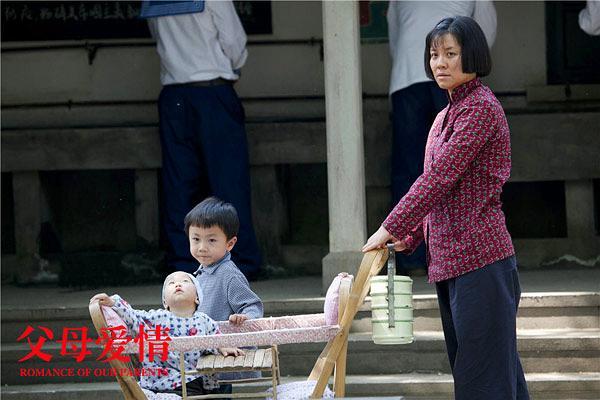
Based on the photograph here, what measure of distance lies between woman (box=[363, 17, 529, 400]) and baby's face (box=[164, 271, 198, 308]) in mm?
669

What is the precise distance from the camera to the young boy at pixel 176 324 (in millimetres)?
4859

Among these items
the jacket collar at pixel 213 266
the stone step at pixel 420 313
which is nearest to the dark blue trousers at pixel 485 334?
the jacket collar at pixel 213 266

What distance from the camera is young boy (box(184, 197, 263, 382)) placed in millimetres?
5348

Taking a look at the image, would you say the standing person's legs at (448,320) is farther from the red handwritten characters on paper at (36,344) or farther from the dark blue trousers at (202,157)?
the dark blue trousers at (202,157)

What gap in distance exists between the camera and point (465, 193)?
4.93 metres

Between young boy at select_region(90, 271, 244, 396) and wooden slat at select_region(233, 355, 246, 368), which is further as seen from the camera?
young boy at select_region(90, 271, 244, 396)

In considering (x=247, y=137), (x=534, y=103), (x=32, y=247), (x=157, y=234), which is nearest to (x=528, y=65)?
(x=534, y=103)

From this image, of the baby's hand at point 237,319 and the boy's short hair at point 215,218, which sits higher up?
the boy's short hair at point 215,218

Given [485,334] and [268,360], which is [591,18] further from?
[268,360]

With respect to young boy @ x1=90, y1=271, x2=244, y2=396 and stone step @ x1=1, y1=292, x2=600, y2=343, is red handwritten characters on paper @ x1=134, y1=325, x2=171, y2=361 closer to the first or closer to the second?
young boy @ x1=90, y1=271, x2=244, y2=396

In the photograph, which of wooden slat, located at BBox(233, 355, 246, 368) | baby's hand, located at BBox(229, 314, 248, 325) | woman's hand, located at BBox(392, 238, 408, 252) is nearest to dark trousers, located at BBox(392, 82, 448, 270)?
woman's hand, located at BBox(392, 238, 408, 252)

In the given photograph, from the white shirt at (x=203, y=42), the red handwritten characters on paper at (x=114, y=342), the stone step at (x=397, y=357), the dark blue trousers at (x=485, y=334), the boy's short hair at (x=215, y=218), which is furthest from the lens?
the white shirt at (x=203, y=42)

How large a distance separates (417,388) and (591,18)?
2.93m

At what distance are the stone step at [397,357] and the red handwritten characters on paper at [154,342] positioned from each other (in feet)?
8.85
